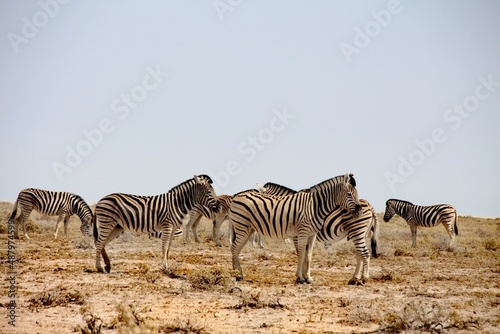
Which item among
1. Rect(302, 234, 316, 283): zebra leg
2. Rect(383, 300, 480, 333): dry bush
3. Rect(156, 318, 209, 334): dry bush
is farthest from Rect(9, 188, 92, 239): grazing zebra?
Rect(383, 300, 480, 333): dry bush

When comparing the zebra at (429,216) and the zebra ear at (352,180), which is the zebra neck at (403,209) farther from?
the zebra ear at (352,180)

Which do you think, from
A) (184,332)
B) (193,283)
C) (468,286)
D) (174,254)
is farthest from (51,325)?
(174,254)

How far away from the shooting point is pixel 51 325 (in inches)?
324

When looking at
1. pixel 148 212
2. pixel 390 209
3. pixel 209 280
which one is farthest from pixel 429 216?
pixel 209 280

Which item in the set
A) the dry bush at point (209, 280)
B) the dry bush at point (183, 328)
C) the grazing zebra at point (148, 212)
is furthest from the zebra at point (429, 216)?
the dry bush at point (183, 328)

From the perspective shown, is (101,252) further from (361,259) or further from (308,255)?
(361,259)

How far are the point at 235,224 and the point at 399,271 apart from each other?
4.83 metres

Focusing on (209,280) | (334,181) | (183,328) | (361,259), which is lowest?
(183,328)

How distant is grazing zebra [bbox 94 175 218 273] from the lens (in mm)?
13727

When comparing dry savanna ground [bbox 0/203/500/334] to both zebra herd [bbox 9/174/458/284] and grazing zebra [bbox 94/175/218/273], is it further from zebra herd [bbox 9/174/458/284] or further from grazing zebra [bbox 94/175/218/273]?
grazing zebra [bbox 94/175/218/273]

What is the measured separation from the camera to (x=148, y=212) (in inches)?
548

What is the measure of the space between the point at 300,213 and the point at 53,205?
1434 centimetres

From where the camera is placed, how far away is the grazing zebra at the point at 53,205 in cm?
2308

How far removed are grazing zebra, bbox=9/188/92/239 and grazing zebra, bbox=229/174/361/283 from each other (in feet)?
39.6
